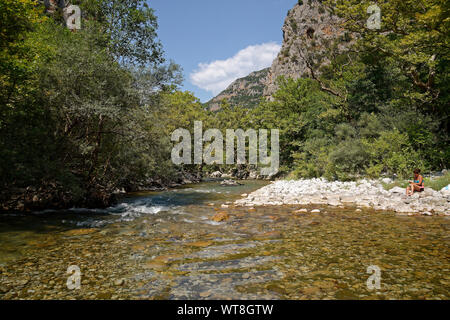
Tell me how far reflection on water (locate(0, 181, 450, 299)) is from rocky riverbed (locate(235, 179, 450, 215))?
4.62ft

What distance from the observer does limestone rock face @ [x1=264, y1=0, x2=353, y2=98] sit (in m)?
78.1

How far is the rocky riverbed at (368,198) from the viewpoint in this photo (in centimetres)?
967

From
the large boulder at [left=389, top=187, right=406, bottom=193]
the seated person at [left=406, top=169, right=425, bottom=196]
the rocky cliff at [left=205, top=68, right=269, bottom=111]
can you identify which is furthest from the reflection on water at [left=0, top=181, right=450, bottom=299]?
the rocky cliff at [left=205, top=68, right=269, bottom=111]

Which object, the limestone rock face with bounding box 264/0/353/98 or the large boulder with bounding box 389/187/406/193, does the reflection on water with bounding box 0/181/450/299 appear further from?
the limestone rock face with bounding box 264/0/353/98

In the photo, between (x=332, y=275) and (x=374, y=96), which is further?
(x=374, y=96)

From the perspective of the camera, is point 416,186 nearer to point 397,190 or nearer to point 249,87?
point 397,190

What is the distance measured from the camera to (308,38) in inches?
3354

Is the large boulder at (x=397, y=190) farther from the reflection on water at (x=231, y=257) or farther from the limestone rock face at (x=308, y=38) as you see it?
the limestone rock face at (x=308, y=38)

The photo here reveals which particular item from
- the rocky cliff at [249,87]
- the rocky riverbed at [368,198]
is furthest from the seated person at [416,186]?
the rocky cliff at [249,87]

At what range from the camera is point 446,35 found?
12.8 meters

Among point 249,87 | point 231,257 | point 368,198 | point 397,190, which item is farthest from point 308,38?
point 249,87
